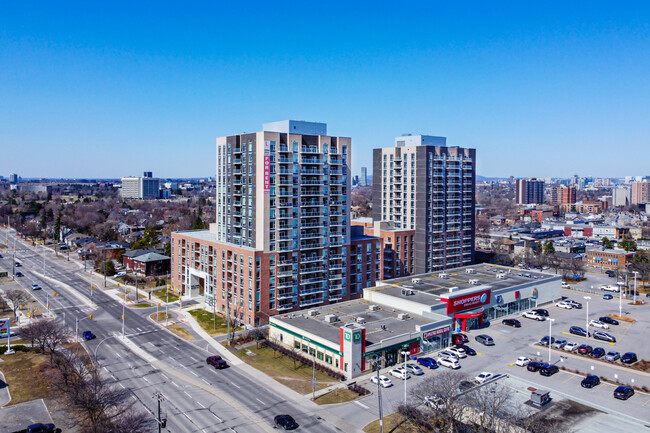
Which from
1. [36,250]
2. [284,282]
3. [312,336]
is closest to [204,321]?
[284,282]

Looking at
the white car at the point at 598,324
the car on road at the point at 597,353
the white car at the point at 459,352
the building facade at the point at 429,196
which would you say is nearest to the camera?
the white car at the point at 459,352

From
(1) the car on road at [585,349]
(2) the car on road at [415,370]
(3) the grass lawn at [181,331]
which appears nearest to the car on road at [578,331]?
(1) the car on road at [585,349]

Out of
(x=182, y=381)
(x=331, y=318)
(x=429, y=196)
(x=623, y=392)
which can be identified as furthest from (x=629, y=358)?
(x=182, y=381)

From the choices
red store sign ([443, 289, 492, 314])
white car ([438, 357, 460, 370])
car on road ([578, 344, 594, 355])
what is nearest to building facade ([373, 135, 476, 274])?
red store sign ([443, 289, 492, 314])

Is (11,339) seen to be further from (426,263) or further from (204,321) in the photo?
(426,263)

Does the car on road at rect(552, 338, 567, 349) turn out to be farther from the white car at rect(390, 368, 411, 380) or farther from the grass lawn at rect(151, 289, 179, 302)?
the grass lawn at rect(151, 289, 179, 302)

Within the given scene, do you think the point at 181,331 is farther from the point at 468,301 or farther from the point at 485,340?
the point at 485,340

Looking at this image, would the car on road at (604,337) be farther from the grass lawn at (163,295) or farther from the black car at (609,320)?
the grass lawn at (163,295)
